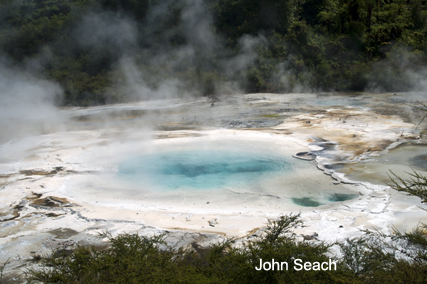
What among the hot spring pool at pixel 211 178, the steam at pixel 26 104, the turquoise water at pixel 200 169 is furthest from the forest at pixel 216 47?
the turquoise water at pixel 200 169

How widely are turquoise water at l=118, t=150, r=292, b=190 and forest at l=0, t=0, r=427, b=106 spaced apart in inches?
372

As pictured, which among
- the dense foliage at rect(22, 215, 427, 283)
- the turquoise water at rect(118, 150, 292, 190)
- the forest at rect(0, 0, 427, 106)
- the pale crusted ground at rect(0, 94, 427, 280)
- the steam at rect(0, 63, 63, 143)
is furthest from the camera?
the forest at rect(0, 0, 427, 106)

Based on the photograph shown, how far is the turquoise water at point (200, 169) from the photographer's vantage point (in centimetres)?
639

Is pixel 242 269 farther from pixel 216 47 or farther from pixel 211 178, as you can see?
pixel 216 47

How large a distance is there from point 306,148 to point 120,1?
59.9 feet

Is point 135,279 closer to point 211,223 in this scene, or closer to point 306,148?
point 211,223

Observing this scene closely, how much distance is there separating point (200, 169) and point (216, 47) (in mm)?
14236

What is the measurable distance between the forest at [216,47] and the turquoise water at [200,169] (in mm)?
9437

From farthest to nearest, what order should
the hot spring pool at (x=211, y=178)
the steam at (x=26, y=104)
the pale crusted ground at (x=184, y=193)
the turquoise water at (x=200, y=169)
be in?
the steam at (x=26, y=104) < the turquoise water at (x=200, y=169) < the hot spring pool at (x=211, y=178) < the pale crusted ground at (x=184, y=193)

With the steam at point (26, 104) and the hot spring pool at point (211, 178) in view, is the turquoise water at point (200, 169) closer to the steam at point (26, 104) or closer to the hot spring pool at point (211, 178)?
the hot spring pool at point (211, 178)

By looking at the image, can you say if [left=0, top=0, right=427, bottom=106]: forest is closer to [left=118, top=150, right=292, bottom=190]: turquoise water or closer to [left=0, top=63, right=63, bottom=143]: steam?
[left=0, top=63, right=63, bottom=143]: steam

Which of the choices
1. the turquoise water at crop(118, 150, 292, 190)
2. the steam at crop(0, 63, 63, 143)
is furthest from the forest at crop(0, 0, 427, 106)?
the turquoise water at crop(118, 150, 292, 190)

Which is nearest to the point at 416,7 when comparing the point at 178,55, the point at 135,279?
the point at 178,55

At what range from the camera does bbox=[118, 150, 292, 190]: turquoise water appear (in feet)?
21.0
